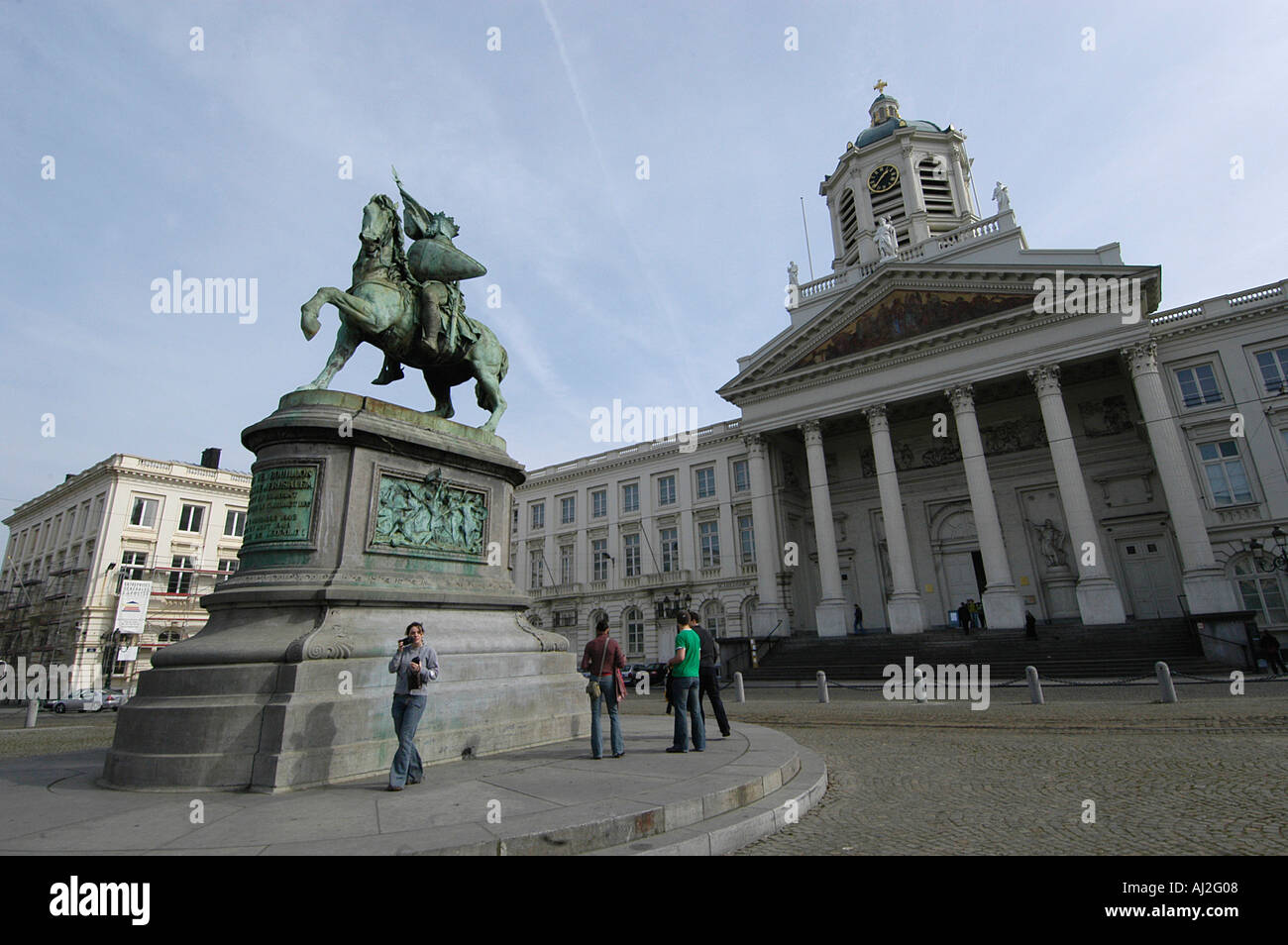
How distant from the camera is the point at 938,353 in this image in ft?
96.8

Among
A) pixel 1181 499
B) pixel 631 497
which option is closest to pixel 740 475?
pixel 631 497

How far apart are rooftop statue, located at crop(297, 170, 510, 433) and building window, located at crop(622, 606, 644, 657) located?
3337 centimetres

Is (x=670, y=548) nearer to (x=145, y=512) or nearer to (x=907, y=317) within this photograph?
(x=907, y=317)

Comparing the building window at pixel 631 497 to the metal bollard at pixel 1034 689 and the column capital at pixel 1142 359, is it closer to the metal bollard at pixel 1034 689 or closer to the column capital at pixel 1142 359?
the column capital at pixel 1142 359

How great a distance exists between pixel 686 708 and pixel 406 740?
326 cm

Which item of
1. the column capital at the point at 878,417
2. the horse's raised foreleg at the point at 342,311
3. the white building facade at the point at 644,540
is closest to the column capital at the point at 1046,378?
the column capital at the point at 878,417

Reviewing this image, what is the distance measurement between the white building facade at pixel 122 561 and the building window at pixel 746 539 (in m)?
34.0

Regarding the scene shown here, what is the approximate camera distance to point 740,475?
3966cm

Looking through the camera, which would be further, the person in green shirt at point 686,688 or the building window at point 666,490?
the building window at point 666,490

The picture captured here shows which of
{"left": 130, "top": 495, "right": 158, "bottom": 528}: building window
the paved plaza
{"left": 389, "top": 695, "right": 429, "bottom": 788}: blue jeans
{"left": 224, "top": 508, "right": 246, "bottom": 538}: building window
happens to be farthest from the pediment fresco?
{"left": 130, "top": 495, "right": 158, "bottom": 528}: building window

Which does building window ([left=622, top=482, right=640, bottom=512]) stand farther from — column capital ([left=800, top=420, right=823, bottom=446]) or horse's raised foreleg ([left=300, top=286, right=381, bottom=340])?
horse's raised foreleg ([left=300, top=286, right=381, bottom=340])

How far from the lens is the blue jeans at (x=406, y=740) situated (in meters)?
4.86

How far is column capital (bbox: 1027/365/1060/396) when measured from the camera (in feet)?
87.4

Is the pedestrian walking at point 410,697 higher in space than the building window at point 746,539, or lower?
lower
